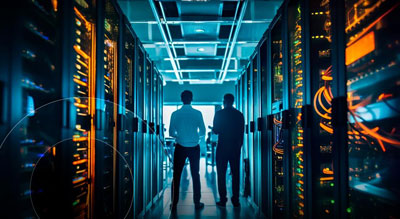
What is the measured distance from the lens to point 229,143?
4.07 meters

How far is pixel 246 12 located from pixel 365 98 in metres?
3.63

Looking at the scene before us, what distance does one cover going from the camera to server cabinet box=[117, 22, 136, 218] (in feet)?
8.31

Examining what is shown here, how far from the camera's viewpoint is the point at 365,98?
171 cm

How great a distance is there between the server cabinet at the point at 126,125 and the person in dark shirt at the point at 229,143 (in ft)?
4.56

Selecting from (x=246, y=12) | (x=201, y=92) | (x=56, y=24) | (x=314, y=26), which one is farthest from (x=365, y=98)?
(x=201, y=92)

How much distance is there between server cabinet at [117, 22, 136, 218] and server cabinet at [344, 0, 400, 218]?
5.73ft

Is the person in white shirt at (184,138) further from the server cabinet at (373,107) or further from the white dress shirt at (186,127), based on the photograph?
the server cabinet at (373,107)

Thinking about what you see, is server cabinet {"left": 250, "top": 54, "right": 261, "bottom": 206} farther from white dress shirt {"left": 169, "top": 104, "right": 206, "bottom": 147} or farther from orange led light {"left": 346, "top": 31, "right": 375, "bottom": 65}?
orange led light {"left": 346, "top": 31, "right": 375, "bottom": 65}

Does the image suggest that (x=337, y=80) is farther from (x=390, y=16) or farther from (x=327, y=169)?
(x=327, y=169)

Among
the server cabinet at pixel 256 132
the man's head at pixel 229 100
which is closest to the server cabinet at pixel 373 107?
the server cabinet at pixel 256 132

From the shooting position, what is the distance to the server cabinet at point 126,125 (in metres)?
2.53

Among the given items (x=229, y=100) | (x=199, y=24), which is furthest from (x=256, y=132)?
(x=199, y=24)

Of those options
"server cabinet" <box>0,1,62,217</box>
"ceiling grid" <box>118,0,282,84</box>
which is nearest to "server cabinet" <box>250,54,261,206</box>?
"ceiling grid" <box>118,0,282,84</box>

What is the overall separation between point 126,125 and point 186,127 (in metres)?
1.09
